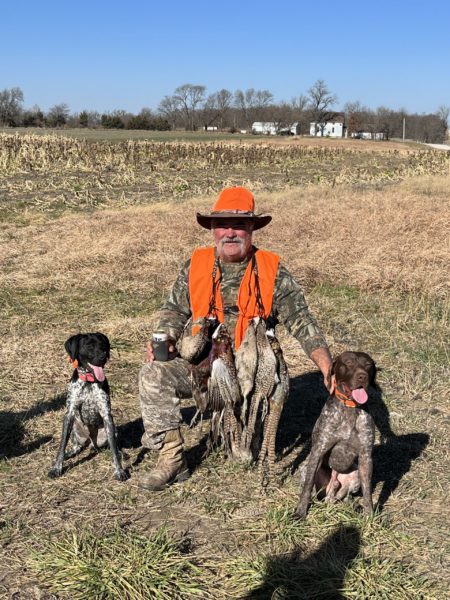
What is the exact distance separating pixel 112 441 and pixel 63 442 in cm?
34

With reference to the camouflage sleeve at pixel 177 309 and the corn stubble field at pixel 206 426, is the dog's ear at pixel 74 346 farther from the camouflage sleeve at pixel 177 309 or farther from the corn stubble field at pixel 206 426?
the corn stubble field at pixel 206 426

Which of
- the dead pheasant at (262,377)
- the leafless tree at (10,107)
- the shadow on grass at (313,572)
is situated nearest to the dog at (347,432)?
the shadow on grass at (313,572)

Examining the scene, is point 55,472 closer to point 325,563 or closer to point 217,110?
point 325,563

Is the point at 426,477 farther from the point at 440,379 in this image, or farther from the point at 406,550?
the point at 440,379

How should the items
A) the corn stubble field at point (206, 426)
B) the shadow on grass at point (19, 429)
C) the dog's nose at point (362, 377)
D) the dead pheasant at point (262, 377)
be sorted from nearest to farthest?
the corn stubble field at point (206, 426), the dog's nose at point (362, 377), the dead pheasant at point (262, 377), the shadow on grass at point (19, 429)

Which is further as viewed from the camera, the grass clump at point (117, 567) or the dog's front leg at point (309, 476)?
the dog's front leg at point (309, 476)

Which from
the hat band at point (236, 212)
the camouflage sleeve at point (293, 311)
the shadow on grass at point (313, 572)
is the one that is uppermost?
the hat band at point (236, 212)

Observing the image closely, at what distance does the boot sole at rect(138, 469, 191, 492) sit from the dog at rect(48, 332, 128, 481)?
234 mm

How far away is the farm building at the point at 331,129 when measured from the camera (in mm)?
111438

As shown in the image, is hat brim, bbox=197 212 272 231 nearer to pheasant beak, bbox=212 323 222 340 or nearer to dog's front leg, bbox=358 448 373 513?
pheasant beak, bbox=212 323 222 340

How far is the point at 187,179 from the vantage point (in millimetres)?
22250

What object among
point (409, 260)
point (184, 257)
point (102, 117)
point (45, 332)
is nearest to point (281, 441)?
point (45, 332)

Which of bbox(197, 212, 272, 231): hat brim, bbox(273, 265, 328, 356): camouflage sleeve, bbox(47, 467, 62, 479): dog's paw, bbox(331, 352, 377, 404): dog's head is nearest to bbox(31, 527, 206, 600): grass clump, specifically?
bbox(47, 467, 62, 479): dog's paw

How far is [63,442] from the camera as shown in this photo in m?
4.20
